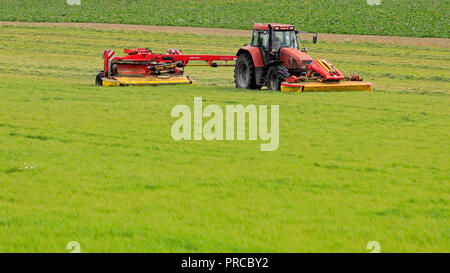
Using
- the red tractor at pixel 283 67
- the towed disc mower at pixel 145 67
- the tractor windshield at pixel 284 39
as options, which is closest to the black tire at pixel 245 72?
the red tractor at pixel 283 67

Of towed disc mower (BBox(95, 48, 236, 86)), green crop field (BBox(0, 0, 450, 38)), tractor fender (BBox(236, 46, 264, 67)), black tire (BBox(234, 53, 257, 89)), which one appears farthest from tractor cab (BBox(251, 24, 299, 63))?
green crop field (BBox(0, 0, 450, 38))

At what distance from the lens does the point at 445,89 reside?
867 inches

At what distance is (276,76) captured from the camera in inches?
826

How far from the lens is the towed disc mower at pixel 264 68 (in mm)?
20641

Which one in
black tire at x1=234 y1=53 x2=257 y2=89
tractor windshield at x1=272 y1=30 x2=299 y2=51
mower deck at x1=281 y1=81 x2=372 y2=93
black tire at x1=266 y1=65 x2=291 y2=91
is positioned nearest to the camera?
mower deck at x1=281 y1=81 x2=372 y2=93

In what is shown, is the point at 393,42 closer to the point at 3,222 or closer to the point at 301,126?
the point at 301,126

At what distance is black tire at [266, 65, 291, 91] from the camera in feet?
68.1

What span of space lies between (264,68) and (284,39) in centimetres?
114

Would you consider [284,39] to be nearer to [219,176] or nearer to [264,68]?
[264,68]

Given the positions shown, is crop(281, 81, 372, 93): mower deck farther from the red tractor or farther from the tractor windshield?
the tractor windshield

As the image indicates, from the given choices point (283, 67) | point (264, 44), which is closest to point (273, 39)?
point (264, 44)

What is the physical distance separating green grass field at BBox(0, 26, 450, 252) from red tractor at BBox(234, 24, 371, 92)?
104cm

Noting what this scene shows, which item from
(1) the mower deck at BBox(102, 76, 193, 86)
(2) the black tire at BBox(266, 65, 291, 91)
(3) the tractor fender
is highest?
(3) the tractor fender
